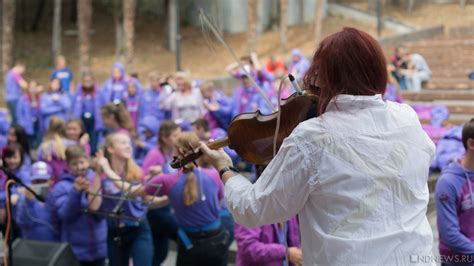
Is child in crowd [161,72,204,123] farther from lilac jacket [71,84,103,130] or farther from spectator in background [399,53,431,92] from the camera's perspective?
spectator in background [399,53,431,92]

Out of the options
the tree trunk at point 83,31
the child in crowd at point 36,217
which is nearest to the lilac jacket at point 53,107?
the child in crowd at point 36,217

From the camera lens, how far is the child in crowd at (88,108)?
13.7m

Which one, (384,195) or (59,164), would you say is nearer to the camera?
(384,195)

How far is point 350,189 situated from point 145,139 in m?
7.24

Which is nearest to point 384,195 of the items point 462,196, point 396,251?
point 396,251

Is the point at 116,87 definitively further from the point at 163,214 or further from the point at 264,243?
the point at 264,243

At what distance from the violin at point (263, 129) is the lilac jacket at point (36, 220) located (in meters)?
3.60

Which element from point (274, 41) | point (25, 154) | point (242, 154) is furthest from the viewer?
point (274, 41)

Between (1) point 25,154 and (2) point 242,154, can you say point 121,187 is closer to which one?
(1) point 25,154

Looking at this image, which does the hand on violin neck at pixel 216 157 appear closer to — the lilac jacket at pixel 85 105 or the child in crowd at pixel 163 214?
the child in crowd at pixel 163 214

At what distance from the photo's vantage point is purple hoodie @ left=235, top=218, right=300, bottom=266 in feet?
15.3

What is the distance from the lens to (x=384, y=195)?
106 inches

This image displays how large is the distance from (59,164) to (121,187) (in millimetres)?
1962

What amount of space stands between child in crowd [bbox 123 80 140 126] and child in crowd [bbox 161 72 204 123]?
1.04m
